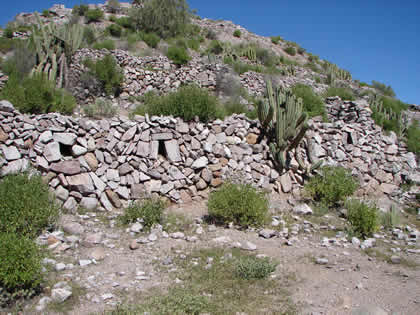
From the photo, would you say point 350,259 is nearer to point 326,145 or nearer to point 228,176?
point 228,176

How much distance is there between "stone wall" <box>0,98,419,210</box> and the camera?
6.09m

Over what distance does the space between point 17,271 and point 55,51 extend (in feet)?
32.0

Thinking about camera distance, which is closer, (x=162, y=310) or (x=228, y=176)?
(x=162, y=310)

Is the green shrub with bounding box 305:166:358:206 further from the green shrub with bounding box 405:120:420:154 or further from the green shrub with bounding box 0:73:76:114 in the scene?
the green shrub with bounding box 0:73:76:114

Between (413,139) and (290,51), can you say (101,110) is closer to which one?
(413,139)

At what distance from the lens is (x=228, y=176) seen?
24.6ft

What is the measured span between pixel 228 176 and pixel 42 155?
411 centimetres

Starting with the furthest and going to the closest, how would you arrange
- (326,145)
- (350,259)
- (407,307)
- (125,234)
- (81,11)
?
(81,11) < (326,145) < (125,234) < (350,259) < (407,307)

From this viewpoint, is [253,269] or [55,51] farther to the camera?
[55,51]

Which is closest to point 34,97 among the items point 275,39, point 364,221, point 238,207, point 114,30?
point 238,207

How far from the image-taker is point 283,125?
8070 millimetres

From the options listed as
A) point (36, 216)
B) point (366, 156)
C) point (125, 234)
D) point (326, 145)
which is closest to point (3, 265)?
point (36, 216)

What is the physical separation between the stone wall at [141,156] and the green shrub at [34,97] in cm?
127

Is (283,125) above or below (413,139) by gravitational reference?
below
